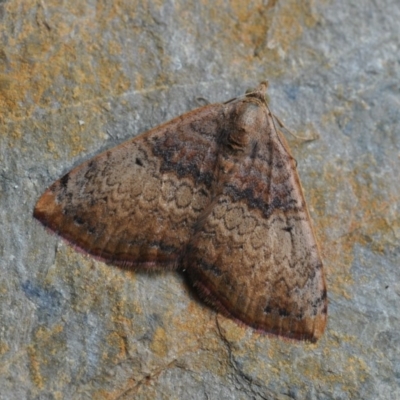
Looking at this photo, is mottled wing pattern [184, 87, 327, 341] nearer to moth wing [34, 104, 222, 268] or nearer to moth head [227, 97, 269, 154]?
moth head [227, 97, 269, 154]

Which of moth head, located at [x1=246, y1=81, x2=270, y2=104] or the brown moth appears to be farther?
moth head, located at [x1=246, y1=81, x2=270, y2=104]

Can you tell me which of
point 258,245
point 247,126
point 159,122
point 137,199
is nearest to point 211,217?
point 258,245

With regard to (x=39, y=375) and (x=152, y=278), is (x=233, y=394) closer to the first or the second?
(x=152, y=278)

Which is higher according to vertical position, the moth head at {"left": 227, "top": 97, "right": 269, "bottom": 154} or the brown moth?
the moth head at {"left": 227, "top": 97, "right": 269, "bottom": 154}

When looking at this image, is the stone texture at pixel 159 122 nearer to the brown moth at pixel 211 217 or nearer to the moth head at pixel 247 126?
the brown moth at pixel 211 217

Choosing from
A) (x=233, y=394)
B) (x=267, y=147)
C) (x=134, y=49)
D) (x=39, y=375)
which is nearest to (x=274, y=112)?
(x=267, y=147)

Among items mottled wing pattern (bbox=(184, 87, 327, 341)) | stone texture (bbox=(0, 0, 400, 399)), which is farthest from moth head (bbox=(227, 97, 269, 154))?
stone texture (bbox=(0, 0, 400, 399))

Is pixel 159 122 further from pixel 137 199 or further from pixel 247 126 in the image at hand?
pixel 137 199

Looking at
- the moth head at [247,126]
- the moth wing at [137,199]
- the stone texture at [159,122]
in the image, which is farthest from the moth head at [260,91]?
the moth wing at [137,199]
